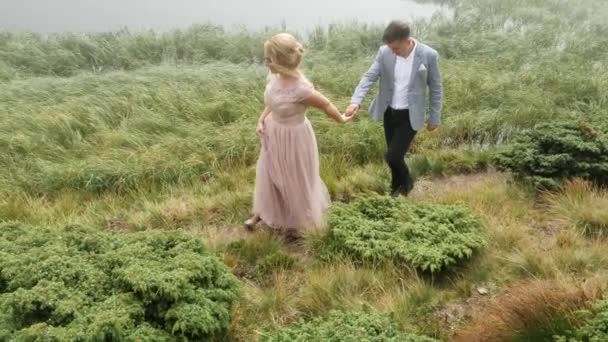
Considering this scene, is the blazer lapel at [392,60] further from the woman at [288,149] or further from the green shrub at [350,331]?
the green shrub at [350,331]

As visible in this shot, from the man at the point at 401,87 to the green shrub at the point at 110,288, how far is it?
214 centimetres

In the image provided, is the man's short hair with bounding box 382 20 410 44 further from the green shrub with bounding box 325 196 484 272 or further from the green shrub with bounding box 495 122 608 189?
the green shrub with bounding box 495 122 608 189

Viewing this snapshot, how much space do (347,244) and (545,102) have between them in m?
4.78

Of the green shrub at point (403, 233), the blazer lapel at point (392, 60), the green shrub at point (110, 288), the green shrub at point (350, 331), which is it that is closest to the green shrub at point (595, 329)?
the green shrub at point (350, 331)

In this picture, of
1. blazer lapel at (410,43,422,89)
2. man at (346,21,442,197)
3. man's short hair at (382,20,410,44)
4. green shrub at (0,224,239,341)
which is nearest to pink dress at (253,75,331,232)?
man at (346,21,442,197)

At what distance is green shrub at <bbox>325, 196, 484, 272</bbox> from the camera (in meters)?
4.24

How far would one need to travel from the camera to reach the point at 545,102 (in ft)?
25.7

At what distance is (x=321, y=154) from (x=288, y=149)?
215cm

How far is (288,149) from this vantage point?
15.6ft

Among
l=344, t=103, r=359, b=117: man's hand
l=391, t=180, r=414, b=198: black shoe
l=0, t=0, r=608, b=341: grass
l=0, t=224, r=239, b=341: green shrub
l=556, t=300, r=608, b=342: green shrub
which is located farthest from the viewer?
l=391, t=180, r=414, b=198: black shoe

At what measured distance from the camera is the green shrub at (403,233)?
13.9 ft

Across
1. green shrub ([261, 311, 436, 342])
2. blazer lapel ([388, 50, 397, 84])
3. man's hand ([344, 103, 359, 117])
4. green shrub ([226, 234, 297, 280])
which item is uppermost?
blazer lapel ([388, 50, 397, 84])

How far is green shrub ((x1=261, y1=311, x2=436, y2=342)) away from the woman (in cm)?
170

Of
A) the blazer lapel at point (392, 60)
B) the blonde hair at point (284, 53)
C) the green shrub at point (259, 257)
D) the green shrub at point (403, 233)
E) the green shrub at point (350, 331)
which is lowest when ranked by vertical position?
the green shrub at point (259, 257)
